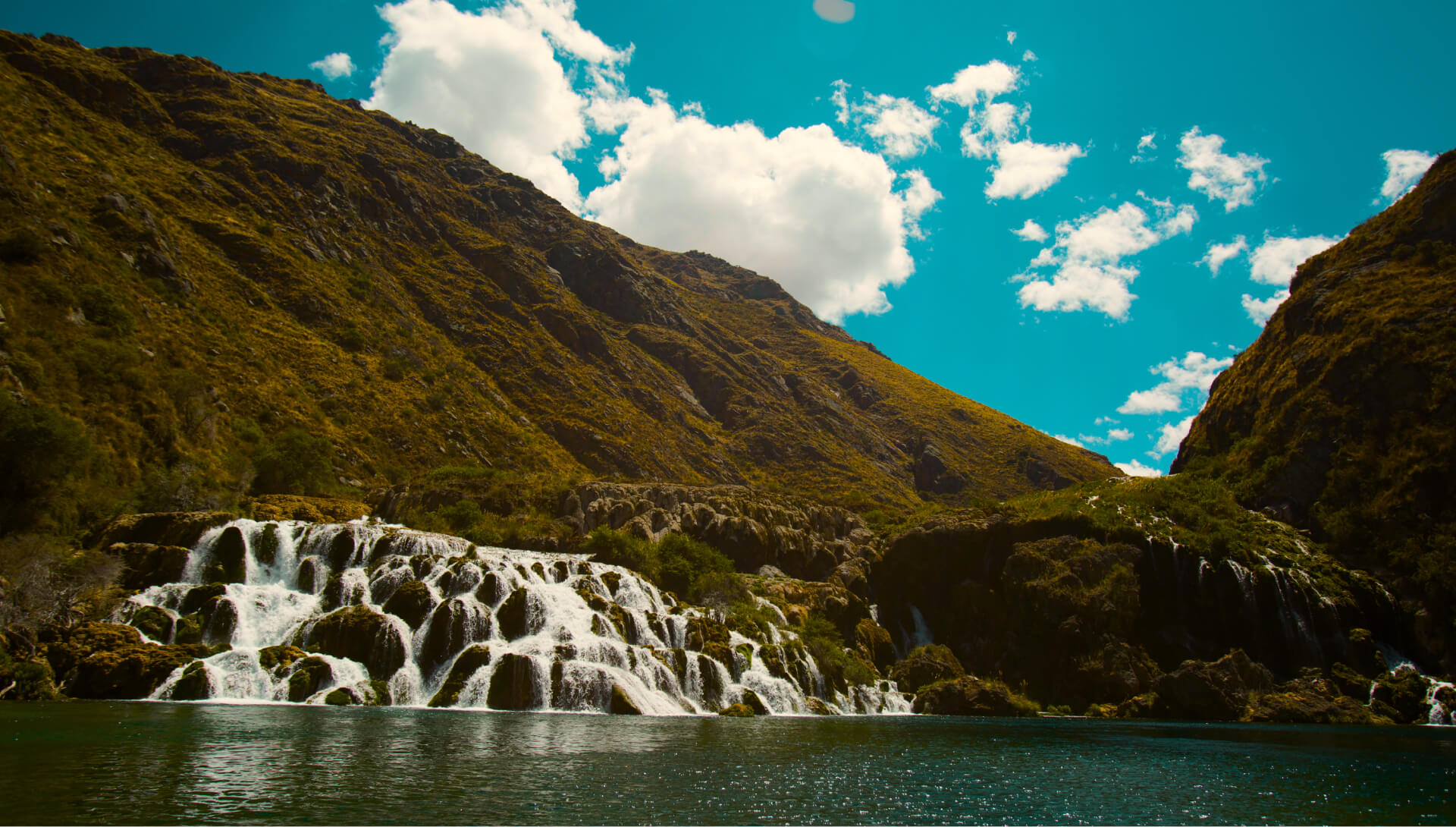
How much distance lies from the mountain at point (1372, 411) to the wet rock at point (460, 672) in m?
80.4

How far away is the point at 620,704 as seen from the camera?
4741cm

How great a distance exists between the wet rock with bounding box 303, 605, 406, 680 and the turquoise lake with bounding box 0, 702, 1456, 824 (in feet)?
24.7

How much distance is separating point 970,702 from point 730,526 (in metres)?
36.1

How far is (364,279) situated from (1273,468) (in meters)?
146

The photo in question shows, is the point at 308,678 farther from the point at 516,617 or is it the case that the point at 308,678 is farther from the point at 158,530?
the point at 158,530

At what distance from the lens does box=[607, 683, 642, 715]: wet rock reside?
4706 cm

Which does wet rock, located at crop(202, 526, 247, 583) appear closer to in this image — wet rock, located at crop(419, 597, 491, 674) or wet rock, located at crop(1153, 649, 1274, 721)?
wet rock, located at crop(419, 597, 491, 674)

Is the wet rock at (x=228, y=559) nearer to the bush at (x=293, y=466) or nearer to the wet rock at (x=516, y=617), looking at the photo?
the wet rock at (x=516, y=617)

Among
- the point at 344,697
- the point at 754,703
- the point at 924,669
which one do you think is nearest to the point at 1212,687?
the point at 924,669

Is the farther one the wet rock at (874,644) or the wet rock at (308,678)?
the wet rock at (874,644)

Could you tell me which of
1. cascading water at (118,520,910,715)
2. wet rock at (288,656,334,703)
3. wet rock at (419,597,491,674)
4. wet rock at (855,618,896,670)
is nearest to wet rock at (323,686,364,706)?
cascading water at (118,520,910,715)

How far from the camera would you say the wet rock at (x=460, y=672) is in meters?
45.5

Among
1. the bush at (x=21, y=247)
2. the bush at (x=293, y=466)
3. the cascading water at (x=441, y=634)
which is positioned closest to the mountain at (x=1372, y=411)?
the cascading water at (x=441, y=634)

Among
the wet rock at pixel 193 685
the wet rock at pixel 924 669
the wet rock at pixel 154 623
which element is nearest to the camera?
the wet rock at pixel 193 685
